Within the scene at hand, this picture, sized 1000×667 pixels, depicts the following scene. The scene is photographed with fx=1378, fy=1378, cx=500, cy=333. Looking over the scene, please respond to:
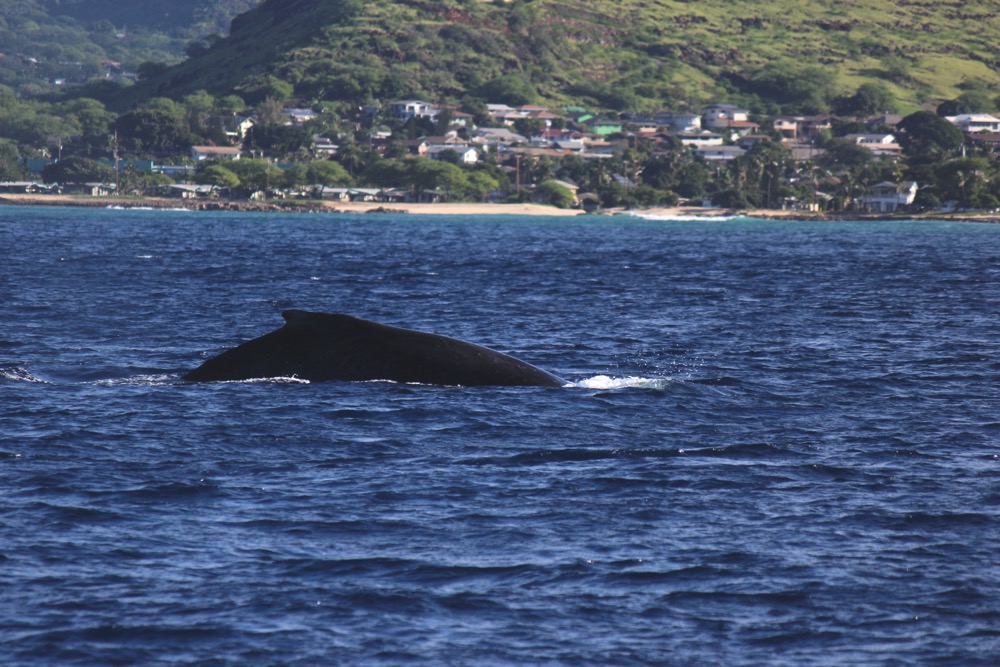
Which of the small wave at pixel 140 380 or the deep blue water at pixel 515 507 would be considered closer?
the deep blue water at pixel 515 507

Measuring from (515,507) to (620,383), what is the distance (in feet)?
35.3

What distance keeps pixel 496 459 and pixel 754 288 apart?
46781 millimetres

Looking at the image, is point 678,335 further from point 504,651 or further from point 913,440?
point 504,651

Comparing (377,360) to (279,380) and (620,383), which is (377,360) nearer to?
(279,380)

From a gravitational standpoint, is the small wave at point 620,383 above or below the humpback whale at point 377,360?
below

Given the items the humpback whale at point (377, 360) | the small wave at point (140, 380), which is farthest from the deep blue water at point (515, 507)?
the humpback whale at point (377, 360)

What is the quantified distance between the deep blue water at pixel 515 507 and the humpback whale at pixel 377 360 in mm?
452

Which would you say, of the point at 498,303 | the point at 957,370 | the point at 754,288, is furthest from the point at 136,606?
the point at 754,288

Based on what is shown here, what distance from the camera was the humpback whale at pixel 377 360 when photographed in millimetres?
25375

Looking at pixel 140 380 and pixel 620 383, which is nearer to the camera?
pixel 140 380

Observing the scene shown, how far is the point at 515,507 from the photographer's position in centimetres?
1747

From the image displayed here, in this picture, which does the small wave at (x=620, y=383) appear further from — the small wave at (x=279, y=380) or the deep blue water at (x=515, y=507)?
the small wave at (x=279, y=380)

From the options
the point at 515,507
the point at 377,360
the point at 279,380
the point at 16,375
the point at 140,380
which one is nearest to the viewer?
the point at 515,507

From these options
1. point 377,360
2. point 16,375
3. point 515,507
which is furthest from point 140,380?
point 515,507
